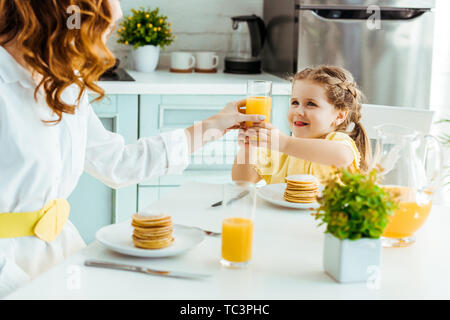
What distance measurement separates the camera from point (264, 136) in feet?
5.55

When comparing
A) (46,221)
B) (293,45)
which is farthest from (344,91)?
(46,221)

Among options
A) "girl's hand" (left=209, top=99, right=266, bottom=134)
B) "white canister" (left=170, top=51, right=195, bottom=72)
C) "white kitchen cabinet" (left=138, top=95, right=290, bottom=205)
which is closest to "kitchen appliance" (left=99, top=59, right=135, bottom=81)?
"white kitchen cabinet" (left=138, top=95, right=290, bottom=205)

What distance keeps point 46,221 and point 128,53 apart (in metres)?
2.07

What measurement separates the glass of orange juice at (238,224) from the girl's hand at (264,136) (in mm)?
543

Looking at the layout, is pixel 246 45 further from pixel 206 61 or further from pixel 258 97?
pixel 258 97

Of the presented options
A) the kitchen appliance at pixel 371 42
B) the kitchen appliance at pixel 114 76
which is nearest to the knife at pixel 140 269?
the kitchen appliance at pixel 114 76

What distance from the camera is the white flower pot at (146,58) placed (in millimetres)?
3111

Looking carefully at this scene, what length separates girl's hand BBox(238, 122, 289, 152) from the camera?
1699 mm

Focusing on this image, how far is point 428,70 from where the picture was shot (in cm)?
293

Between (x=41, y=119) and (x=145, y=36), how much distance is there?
5.80ft

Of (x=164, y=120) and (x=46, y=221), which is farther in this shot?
(x=164, y=120)

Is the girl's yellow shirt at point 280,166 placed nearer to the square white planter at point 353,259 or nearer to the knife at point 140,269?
the square white planter at point 353,259
